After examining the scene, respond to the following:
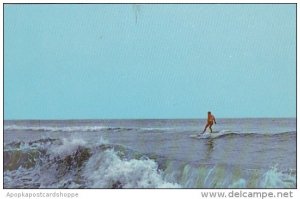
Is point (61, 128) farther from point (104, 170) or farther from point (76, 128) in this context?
point (104, 170)

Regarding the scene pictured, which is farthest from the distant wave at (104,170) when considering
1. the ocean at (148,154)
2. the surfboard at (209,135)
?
the surfboard at (209,135)

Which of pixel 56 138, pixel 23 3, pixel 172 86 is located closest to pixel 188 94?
pixel 172 86

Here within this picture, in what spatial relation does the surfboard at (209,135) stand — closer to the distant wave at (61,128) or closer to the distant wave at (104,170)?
the distant wave at (104,170)

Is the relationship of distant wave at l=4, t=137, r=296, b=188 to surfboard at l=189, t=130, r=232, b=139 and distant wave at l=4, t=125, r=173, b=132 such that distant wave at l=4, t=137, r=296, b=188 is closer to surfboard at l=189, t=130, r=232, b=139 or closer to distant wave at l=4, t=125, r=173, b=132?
distant wave at l=4, t=125, r=173, b=132

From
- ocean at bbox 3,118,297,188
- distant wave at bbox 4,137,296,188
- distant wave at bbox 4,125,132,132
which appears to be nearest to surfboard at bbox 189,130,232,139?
ocean at bbox 3,118,297,188

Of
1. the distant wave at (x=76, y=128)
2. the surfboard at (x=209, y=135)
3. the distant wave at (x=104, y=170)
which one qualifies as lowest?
the distant wave at (x=104, y=170)

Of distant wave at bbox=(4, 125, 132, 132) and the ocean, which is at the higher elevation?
distant wave at bbox=(4, 125, 132, 132)

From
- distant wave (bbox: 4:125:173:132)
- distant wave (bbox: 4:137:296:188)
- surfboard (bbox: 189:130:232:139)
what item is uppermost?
distant wave (bbox: 4:125:173:132)

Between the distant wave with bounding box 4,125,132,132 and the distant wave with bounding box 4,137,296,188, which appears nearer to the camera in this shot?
the distant wave with bounding box 4,137,296,188

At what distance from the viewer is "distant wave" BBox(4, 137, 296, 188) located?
3277 millimetres

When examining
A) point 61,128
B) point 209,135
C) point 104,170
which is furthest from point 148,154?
point 61,128

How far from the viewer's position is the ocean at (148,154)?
3275 mm

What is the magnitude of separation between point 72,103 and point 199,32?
0.94m

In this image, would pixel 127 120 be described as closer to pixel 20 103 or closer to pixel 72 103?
pixel 72 103
